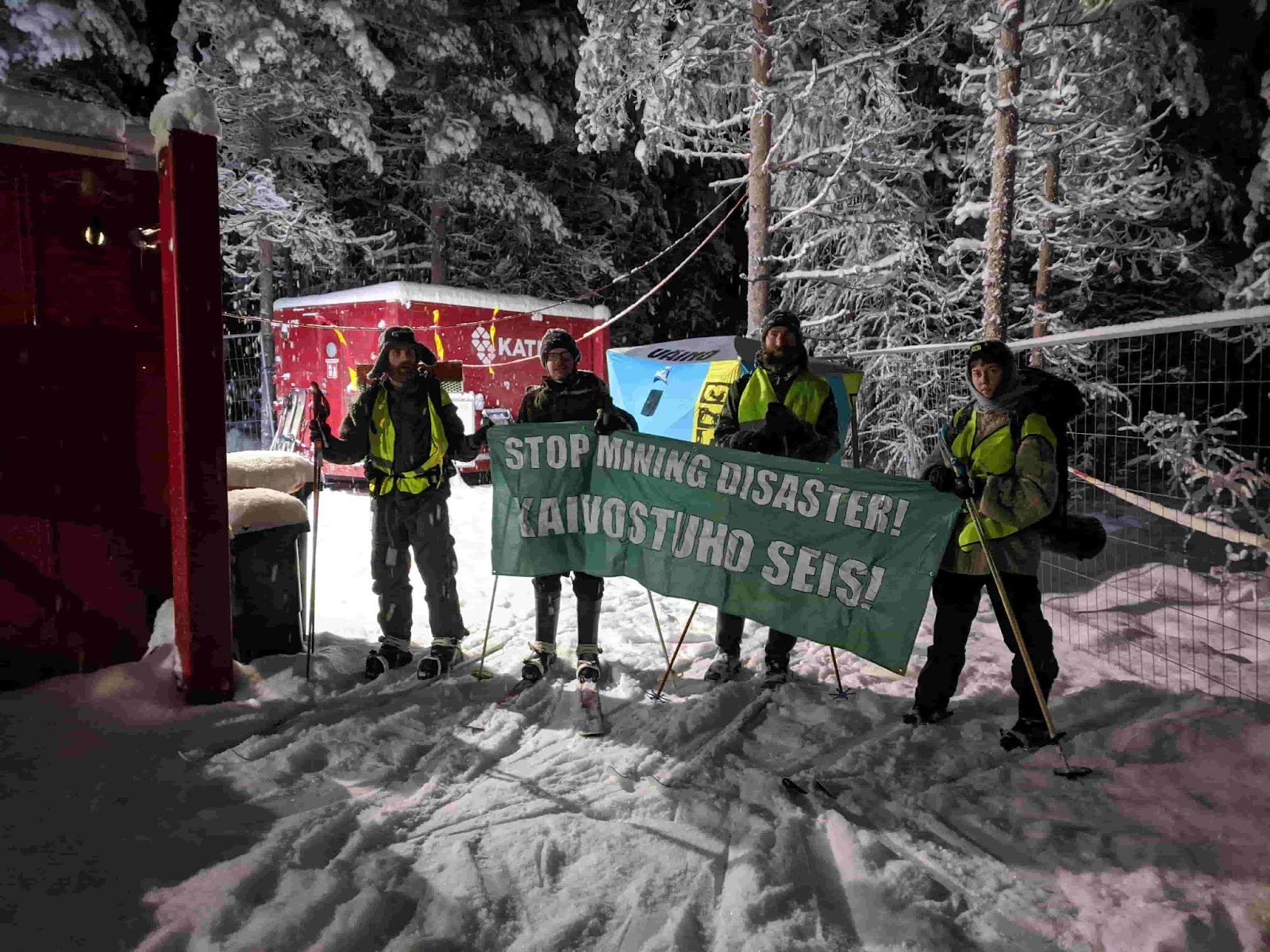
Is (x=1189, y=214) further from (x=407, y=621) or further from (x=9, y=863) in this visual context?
(x=9, y=863)

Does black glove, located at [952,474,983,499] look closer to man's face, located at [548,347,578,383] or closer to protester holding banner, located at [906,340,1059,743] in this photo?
protester holding banner, located at [906,340,1059,743]

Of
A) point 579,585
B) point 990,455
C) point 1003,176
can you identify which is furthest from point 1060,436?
point 1003,176

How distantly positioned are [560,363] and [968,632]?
2744 millimetres

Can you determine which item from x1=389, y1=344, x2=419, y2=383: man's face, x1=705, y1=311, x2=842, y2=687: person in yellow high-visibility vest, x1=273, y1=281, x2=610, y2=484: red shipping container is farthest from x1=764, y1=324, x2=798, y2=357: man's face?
x1=273, y1=281, x2=610, y2=484: red shipping container

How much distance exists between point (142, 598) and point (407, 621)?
148cm

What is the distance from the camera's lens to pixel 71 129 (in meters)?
4.23

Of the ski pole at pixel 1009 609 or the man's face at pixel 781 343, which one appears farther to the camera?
the man's face at pixel 781 343

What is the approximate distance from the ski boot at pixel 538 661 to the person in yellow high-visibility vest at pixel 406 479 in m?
0.53

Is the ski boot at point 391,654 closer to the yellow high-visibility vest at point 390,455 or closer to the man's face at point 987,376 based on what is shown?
the yellow high-visibility vest at point 390,455

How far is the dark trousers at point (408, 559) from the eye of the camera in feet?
16.1

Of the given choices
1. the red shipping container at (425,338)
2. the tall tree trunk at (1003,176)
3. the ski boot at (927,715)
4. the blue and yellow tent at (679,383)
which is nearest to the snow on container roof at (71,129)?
the ski boot at (927,715)

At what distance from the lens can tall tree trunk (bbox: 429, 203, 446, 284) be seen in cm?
1931

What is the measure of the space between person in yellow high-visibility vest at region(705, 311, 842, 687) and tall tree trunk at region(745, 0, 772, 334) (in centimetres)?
641

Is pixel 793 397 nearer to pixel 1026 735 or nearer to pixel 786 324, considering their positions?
pixel 786 324
